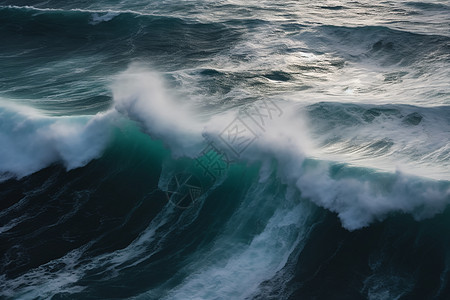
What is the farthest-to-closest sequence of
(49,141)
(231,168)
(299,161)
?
Answer: (49,141), (231,168), (299,161)

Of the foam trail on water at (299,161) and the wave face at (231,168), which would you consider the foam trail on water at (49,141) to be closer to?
the wave face at (231,168)

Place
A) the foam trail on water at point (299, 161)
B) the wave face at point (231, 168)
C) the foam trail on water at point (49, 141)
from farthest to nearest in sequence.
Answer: the foam trail on water at point (49, 141), the foam trail on water at point (299, 161), the wave face at point (231, 168)

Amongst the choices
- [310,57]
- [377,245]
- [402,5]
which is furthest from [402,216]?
[402,5]

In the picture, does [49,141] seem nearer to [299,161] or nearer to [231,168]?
[231,168]

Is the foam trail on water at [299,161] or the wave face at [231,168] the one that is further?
the foam trail on water at [299,161]

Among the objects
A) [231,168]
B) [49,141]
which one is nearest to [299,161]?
[231,168]

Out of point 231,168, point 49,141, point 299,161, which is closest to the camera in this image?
point 299,161

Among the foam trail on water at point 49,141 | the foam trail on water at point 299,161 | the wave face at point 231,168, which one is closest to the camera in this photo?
the wave face at point 231,168

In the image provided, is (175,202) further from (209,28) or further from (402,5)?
(402,5)

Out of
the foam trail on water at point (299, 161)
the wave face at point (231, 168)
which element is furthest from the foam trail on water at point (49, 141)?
the foam trail on water at point (299, 161)

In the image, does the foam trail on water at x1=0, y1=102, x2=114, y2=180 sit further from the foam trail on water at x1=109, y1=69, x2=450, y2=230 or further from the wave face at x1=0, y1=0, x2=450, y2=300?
the foam trail on water at x1=109, y1=69, x2=450, y2=230
